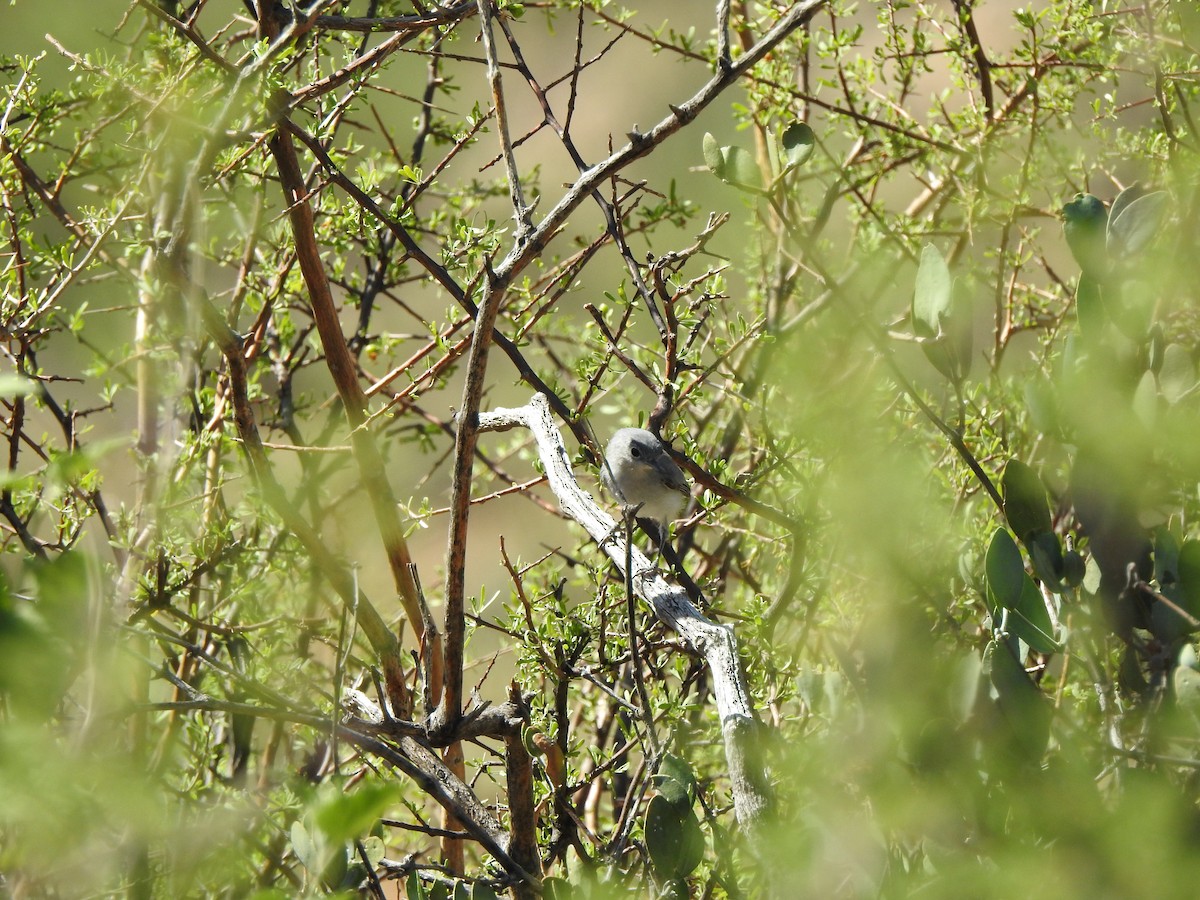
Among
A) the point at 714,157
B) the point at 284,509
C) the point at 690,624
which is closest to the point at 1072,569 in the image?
the point at 690,624

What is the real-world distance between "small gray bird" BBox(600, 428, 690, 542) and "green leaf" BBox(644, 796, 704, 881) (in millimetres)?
1048

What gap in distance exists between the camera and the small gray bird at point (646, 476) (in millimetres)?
2301

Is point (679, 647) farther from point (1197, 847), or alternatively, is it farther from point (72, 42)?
point (72, 42)

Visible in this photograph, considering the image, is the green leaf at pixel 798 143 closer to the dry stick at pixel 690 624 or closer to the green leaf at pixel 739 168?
the green leaf at pixel 739 168

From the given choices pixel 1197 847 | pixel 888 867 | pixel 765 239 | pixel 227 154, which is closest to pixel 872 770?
pixel 888 867

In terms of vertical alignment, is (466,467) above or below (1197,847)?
above

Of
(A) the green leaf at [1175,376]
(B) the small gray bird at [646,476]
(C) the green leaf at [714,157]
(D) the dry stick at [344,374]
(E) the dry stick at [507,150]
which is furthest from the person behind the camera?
(B) the small gray bird at [646,476]

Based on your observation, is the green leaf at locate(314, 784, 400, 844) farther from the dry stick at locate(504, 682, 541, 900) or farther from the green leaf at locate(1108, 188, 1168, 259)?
the green leaf at locate(1108, 188, 1168, 259)

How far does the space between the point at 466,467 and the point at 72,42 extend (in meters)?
1.99

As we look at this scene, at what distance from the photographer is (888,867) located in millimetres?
1085

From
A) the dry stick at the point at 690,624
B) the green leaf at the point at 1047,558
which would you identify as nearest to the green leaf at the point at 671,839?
the dry stick at the point at 690,624

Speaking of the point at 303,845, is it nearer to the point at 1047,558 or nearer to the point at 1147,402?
the point at 1047,558

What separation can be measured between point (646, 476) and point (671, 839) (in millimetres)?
1254

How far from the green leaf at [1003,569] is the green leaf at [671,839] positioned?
0.45 metres
